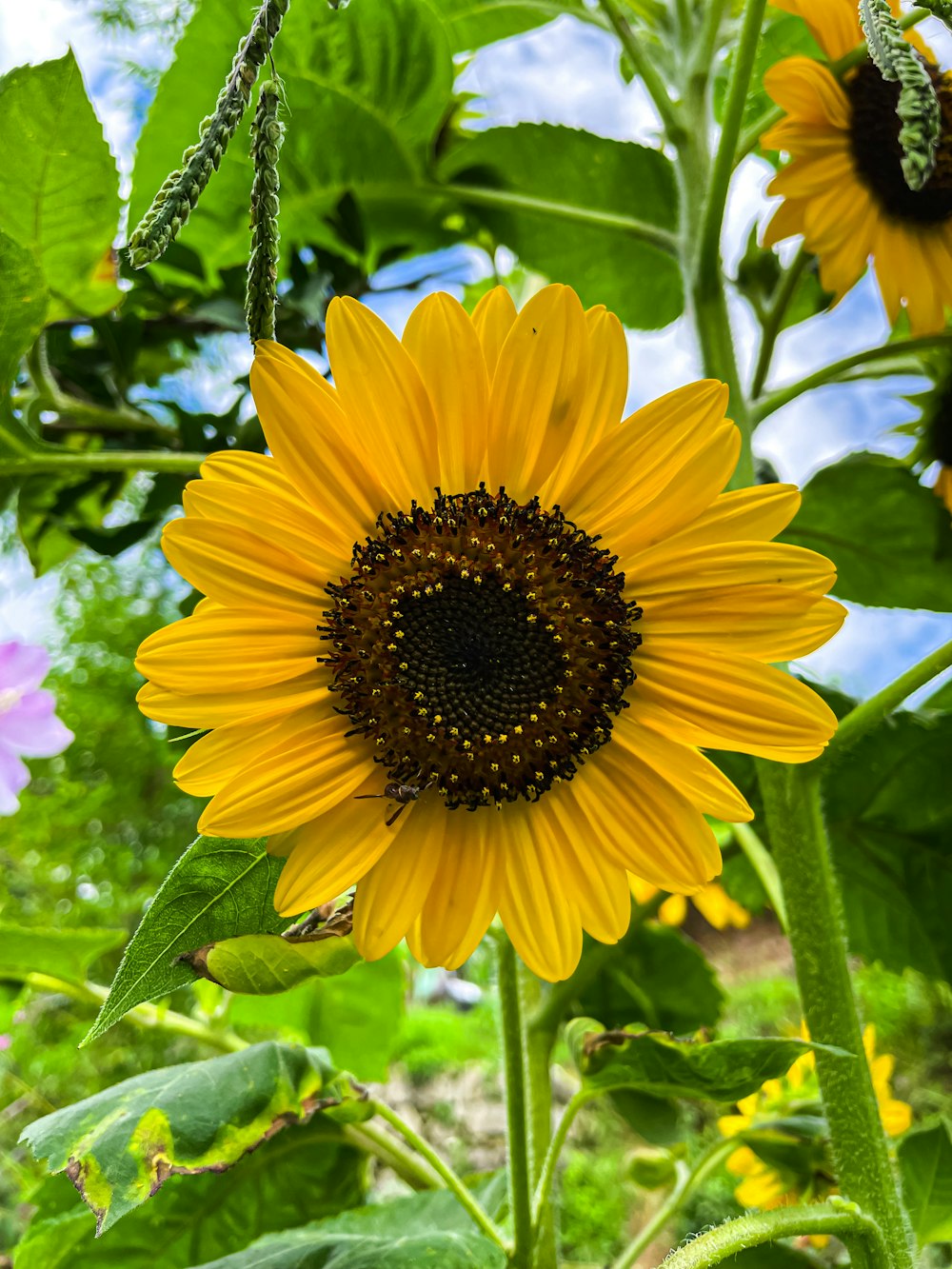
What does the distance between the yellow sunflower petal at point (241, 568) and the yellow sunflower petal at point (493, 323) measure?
90mm

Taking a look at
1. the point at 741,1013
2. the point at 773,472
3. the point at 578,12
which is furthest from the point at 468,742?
the point at 741,1013

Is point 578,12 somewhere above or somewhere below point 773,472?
above

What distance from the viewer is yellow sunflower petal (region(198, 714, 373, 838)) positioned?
32 cm

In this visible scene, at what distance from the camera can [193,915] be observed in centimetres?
31

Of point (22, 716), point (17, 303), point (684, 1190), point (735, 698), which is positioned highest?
point (17, 303)

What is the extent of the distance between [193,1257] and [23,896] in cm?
80

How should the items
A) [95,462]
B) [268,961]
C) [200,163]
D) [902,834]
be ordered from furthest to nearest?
1. [902,834]
2. [95,462]
3. [268,961]
4. [200,163]

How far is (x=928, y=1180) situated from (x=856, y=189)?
0.43 metres

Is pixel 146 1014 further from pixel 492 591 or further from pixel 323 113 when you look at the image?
pixel 323 113

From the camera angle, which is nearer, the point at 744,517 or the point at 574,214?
the point at 744,517

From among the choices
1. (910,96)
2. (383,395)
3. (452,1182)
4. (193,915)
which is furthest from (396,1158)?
(910,96)

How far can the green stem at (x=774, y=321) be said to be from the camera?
0.52 metres

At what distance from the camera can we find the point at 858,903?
0.57 meters

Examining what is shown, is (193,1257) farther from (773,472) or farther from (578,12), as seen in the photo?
(578,12)
